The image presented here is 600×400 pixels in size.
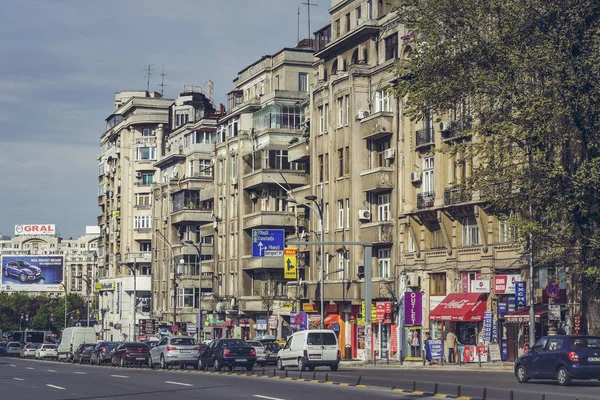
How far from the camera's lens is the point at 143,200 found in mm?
125562

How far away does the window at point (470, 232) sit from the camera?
174 feet

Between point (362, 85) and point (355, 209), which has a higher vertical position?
point (362, 85)

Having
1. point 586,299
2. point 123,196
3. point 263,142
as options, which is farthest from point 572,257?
point 123,196

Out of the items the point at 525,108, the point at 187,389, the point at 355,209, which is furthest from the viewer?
the point at 355,209

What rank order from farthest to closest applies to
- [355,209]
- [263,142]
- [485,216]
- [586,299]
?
[263,142] < [355,209] < [485,216] < [586,299]

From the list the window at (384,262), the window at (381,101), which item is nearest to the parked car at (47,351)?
the window at (384,262)

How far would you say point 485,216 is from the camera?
5150 centimetres

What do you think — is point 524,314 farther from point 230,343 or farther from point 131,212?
point 131,212

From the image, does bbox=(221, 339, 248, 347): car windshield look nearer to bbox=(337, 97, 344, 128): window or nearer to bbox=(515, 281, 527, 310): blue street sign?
bbox=(515, 281, 527, 310): blue street sign

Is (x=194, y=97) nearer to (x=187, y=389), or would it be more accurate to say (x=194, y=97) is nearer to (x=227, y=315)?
(x=227, y=315)

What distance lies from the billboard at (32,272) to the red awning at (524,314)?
100453mm

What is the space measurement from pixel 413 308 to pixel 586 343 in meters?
28.0

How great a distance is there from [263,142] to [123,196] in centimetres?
4878

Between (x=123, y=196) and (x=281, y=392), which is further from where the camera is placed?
(x=123, y=196)
